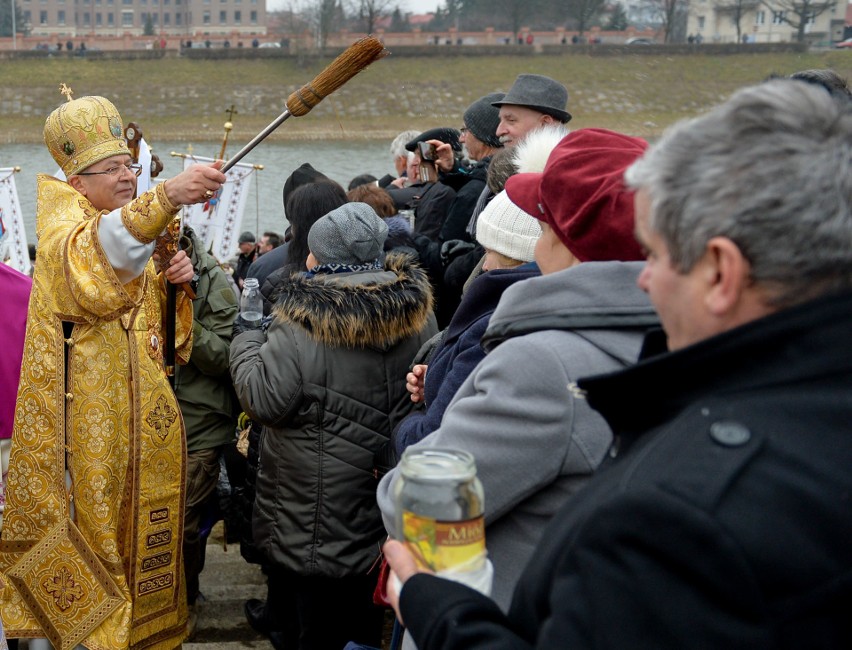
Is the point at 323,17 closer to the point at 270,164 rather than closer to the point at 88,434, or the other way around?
the point at 270,164

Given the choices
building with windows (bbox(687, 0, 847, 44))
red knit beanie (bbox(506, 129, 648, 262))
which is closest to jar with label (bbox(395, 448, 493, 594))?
red knit beanie (bbox(506, 129, 648, 262))

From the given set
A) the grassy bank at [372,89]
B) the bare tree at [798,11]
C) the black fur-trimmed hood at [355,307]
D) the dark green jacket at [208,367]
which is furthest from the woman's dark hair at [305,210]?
the bare tree at [798,11]

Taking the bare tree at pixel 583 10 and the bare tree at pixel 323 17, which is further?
the bare tree at pixel 323 17

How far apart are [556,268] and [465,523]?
2.39ft

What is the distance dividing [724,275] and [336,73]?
92.4 inches

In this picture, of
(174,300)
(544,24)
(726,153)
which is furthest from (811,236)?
(544,24)

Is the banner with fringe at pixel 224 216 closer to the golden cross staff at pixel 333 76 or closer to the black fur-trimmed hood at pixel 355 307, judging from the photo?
the golden cross staff at pixel 333 76

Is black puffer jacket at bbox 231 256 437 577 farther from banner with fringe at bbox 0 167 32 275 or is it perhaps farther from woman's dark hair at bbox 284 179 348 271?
banner with fringe at bbox 0 167 32 275

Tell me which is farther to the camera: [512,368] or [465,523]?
[512,368]

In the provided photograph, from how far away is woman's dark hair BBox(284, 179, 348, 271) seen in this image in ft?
12.7

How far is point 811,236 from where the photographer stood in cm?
110

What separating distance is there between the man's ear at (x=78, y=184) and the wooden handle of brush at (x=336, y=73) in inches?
28.0

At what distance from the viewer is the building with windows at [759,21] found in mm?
44500

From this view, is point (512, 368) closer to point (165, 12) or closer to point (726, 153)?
point (726, 153)
